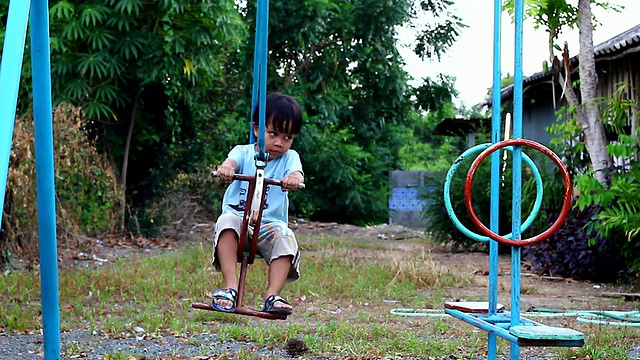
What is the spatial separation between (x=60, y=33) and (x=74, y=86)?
2.33 ft

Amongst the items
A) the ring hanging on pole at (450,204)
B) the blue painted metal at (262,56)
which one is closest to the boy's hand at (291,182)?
the blue painted metal at (262,56)

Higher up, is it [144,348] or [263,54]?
[263,54]

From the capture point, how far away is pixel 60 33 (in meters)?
11.2

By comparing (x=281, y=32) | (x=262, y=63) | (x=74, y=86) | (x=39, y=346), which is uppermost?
(x=281, y=32)

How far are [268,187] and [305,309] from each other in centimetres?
265

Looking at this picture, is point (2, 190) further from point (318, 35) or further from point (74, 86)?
point (318, 35)

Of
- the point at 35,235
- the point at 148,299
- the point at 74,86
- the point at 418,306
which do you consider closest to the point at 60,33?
the point at 74,86

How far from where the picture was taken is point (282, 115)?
4.73 m

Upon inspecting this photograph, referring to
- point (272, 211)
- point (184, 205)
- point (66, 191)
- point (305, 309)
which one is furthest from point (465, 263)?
point (272, 211)

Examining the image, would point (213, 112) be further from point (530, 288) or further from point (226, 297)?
point (226, 297)

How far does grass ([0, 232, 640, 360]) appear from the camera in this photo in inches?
222

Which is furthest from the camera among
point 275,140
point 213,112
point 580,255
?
point 213,112

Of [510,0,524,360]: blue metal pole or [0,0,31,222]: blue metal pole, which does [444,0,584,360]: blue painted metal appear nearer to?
[510,0,524,360]: blue metal pole

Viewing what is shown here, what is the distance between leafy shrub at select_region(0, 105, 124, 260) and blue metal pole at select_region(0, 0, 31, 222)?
5.64 m
